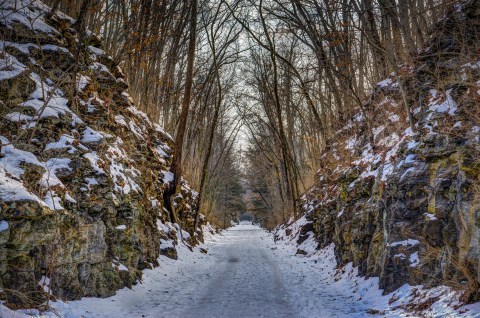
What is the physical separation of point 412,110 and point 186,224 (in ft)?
35.1

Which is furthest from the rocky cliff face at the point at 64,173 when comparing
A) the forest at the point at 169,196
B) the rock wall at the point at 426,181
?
the rock wall at the point at 426,181

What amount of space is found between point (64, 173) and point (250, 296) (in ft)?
14.2

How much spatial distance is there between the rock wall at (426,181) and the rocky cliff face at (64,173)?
5.26 m

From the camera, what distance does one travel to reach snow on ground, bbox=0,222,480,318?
5.32 metres

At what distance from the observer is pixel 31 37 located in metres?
7.70

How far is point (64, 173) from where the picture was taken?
6.34 metres

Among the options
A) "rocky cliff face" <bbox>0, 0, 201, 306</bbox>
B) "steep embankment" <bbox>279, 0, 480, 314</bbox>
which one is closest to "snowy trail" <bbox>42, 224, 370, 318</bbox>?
"rocky cliff face" <bbox>0, 0, 201, 306</bbox>

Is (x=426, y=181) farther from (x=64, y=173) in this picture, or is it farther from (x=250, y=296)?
(x=64, y=173)

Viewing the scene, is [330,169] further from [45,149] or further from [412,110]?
[45,149]

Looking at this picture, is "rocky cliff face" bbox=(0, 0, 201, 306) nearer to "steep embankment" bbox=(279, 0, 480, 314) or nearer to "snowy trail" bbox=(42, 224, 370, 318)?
"snowy trail" bbox=(42, 224, 370, 318)

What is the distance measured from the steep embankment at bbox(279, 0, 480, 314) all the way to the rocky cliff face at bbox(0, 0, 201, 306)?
5.26m

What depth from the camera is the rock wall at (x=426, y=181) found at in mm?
4910

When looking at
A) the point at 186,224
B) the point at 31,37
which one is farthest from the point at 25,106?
the point at 186,224

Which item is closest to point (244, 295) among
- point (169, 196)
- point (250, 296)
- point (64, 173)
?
point (250, 296)
